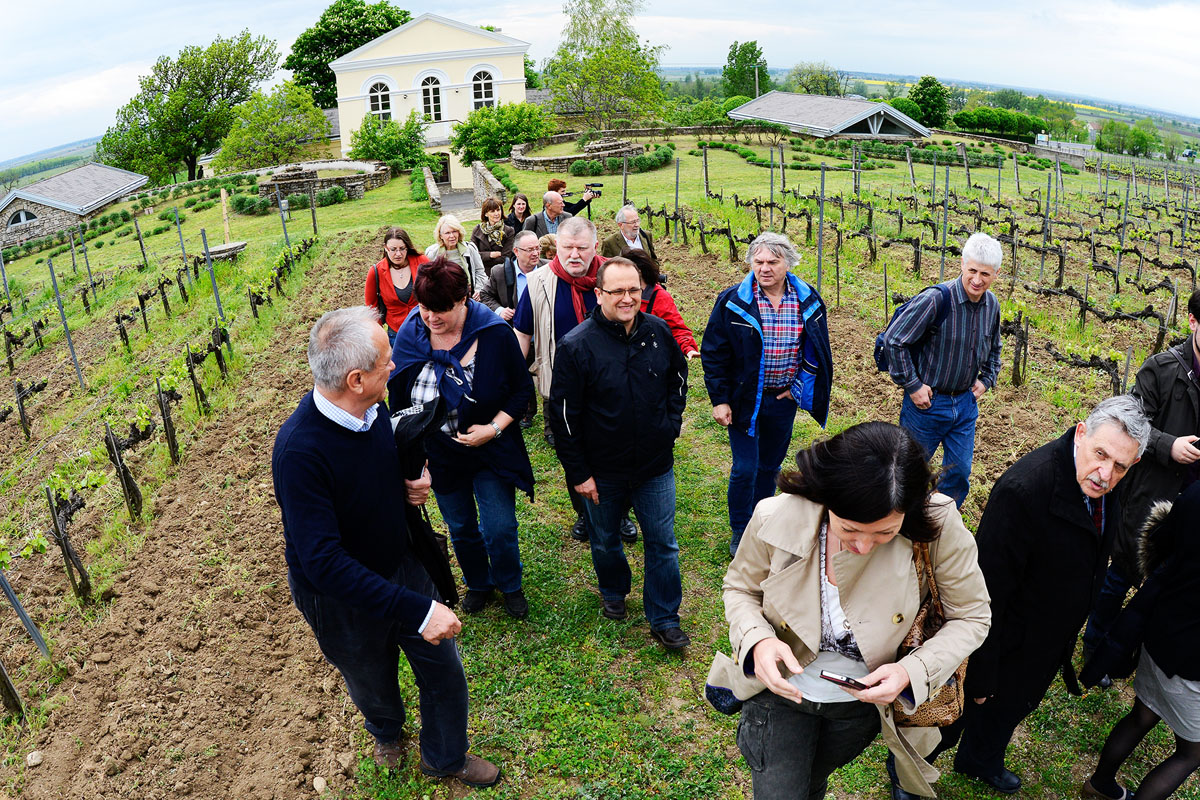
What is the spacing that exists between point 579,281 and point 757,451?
1.46 metres

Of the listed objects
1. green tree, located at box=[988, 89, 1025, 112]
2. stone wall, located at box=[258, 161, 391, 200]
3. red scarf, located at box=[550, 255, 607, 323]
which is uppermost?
green tree, located at box=[988, 89, 1025, 112]

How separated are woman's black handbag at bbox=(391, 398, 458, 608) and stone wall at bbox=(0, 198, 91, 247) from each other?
3681cm

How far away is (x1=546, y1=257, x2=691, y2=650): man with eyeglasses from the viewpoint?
351 centimetres

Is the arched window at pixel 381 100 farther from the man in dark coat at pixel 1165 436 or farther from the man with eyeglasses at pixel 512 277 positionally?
the man in dark coat at pixel 1165 436

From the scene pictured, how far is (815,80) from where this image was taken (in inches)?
3056

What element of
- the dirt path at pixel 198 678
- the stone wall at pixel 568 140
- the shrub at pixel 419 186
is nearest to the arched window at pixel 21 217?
the shrub at pixel 419 186

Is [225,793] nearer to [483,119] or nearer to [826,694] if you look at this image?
[826,694]

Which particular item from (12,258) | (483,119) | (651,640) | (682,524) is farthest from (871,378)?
(12,258)

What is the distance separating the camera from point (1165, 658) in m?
2.79

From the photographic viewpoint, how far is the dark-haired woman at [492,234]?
794 cm

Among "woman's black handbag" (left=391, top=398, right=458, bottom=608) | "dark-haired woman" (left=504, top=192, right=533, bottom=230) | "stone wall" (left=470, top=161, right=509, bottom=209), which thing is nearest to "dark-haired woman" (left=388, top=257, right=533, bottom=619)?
"woman's black handbag" (left=391, top=398, right=458, bottom=608)

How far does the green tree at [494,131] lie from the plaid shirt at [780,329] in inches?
1056

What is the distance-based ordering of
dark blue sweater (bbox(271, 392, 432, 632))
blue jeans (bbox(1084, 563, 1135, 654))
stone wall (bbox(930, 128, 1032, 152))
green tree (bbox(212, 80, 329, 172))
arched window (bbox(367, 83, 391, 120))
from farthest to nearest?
stone wall (bbox(930, 128, 1032, 152)), arched window (bbox(367, 83, 391, 120)), green tree (bbox(212, 80, 329, 172)), blue jeans (bbox(1084, 563, 1135, 654)), dark blue sweater (bbox(271, 392, 432, 632))

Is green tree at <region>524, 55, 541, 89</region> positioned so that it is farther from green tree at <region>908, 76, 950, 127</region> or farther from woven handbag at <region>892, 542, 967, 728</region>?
woven handbag at <region>892, 542, 967, 728</region>
